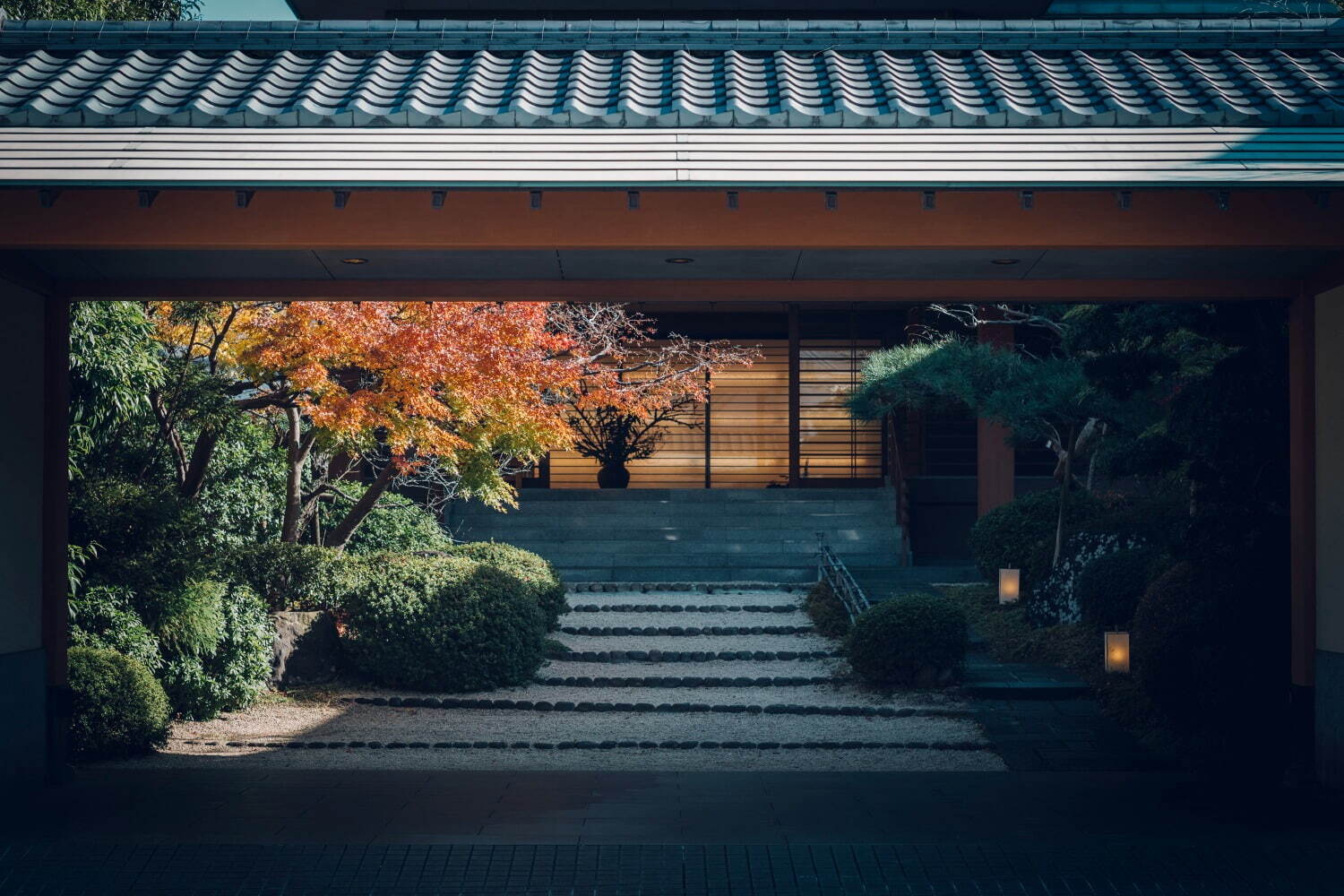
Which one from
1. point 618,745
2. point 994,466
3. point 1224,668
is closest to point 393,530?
point 618,745

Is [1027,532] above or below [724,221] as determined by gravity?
below

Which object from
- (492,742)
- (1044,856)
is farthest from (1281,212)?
(492,742)

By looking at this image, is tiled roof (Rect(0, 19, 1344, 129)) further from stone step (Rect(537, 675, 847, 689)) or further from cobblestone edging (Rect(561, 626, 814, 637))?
cobblestone edging (Rect(561, 626, 814, 637))

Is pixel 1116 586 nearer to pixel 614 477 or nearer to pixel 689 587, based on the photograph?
pixel 689 587

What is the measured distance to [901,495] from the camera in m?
17.4

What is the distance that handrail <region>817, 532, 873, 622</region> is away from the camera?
13.6 meters

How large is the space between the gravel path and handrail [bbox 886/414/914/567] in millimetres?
4334

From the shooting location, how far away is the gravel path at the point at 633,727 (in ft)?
29.2

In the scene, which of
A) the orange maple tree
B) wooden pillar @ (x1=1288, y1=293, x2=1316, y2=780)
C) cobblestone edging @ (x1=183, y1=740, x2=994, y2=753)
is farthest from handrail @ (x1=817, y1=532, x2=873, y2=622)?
wooden pillar @ (x1=1288, y1=293, x2=1316, y2=780)

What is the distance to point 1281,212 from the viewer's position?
6.46 meters

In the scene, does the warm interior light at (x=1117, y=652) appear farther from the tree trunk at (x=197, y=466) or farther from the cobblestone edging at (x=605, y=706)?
the tree trunk at (x=197, y=466)

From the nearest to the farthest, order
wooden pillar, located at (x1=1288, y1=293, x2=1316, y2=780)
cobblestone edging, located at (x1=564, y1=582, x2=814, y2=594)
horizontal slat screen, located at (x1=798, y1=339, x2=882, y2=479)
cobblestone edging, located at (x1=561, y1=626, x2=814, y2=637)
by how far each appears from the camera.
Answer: wooden pillar, located at (x1=1288, y1=293, x2=1316, y2=780) → cobblestone edging, located at (x1=561, y1=626, x2=814, y2=637) → cobblestone edging, located at (x1=564, y1=582, x2=814, y2=594) → horizontal slat screen, located at (x1=798, y1=339, x2=882, y2=479)

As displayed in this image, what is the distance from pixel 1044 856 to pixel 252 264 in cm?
556

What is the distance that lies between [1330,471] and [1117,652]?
3452 millimetres
